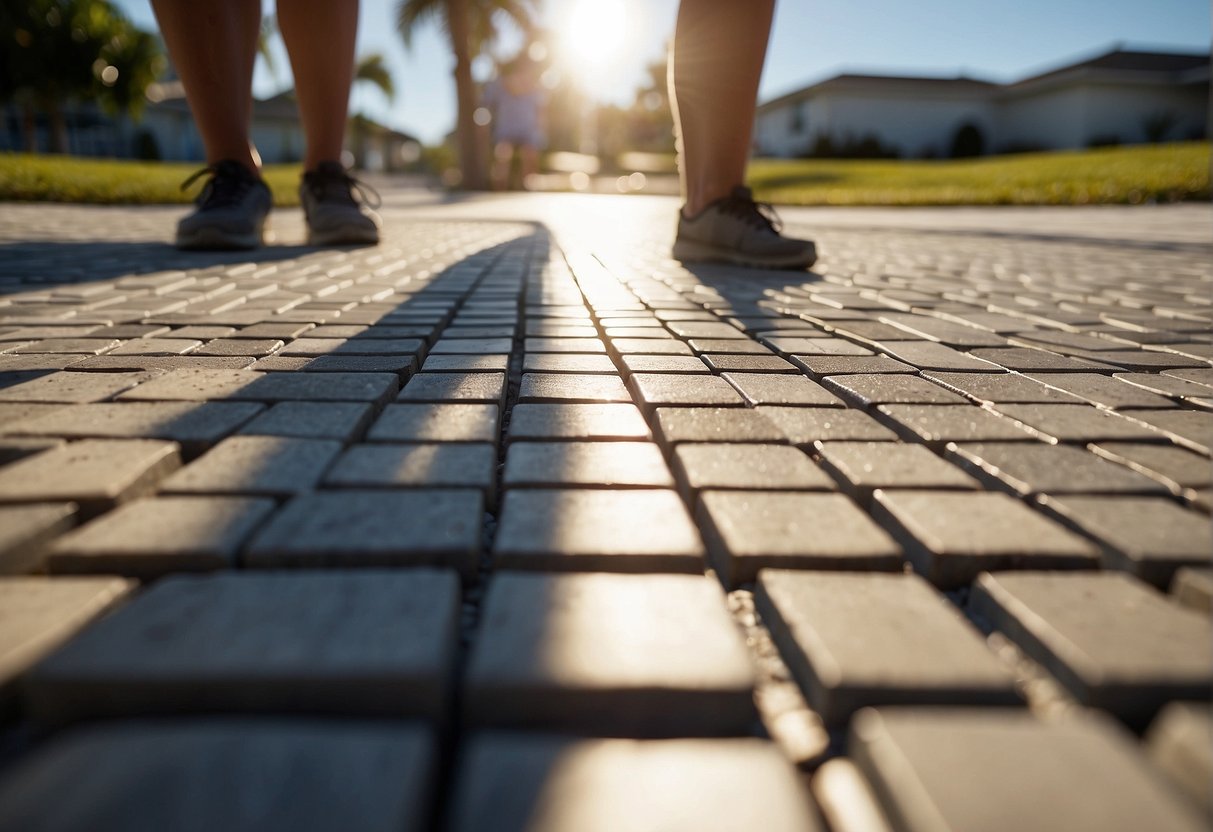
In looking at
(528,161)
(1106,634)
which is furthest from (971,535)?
(528,161)

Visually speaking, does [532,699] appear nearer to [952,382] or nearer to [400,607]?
[400,607]

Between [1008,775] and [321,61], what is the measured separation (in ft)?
13.9

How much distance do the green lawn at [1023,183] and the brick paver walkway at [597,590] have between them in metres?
10.7

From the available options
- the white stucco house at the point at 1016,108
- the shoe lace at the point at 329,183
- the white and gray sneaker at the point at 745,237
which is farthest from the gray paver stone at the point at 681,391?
the white stucco house at the point at 1016,108

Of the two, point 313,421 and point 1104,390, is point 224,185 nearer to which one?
point 313,421

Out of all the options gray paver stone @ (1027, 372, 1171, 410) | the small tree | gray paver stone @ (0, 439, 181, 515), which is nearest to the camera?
gray paver stone @ (0, 439, 181, 515)

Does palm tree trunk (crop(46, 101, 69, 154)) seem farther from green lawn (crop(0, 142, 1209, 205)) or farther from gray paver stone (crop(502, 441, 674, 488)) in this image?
gray paver stone (crop(502, 441, 674, 488))

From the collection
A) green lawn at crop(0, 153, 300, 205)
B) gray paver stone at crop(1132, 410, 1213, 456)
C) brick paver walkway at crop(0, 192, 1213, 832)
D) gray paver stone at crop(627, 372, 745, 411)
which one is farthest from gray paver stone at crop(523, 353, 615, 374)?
green lawn at crop(0, 153, 300, 205)

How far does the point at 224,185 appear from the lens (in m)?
3.87

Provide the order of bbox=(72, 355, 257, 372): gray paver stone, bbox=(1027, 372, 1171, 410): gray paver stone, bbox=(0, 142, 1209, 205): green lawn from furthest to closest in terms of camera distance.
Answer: bbox=(0, 142, 1209, 205): green lawn → bbox=(72, 355, 257, 372): gray paver stone → bbox=(1027, 372, 1171, 410): gray paver stone

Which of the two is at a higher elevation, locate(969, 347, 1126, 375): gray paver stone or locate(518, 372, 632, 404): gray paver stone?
locate(969, 347, 1126, 375): gray paver stone

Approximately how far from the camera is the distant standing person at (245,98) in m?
3.57

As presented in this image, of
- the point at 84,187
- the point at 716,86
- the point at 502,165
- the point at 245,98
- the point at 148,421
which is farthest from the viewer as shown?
the point at 502,165

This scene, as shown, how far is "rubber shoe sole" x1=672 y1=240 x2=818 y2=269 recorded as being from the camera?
3654 mm
